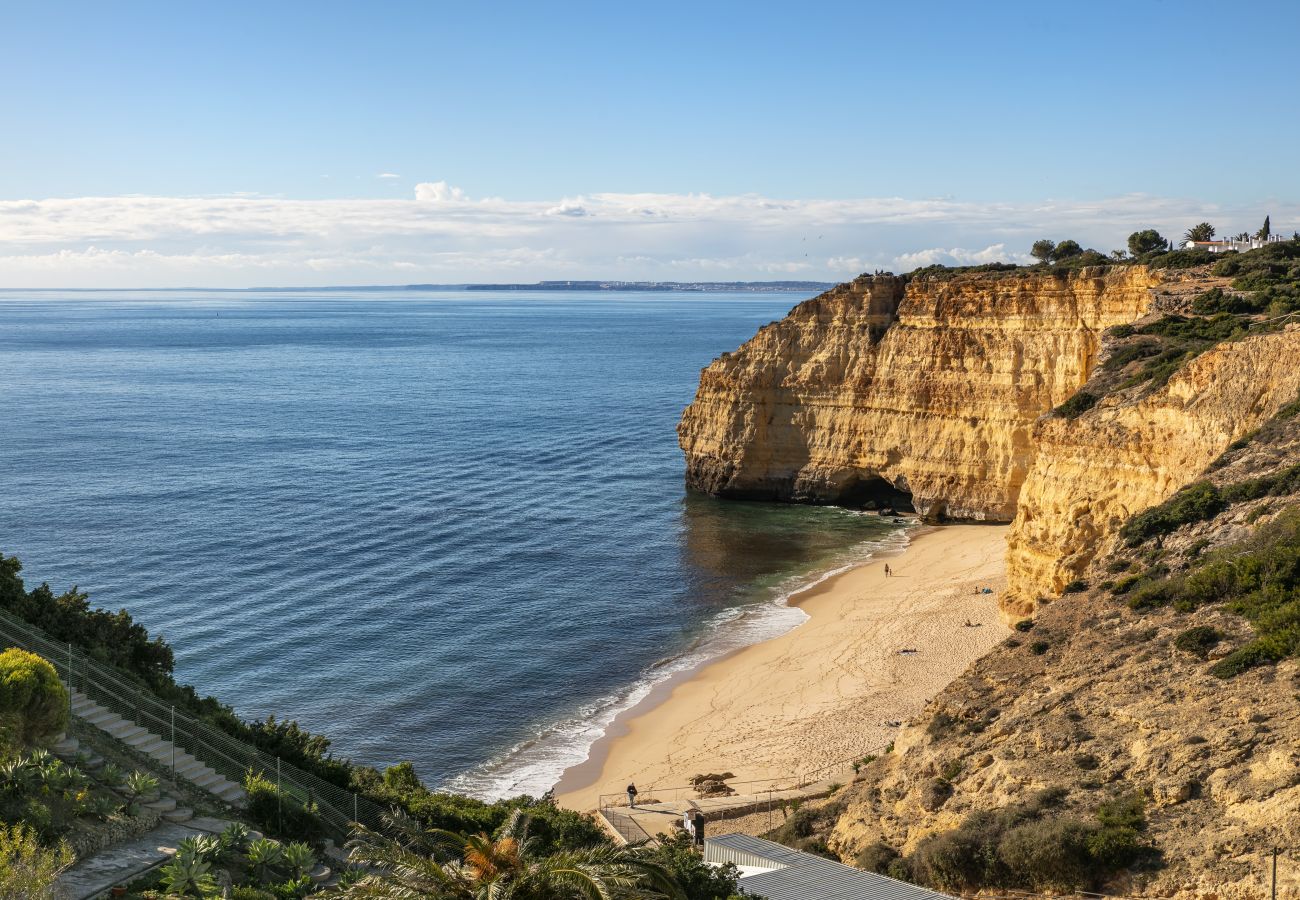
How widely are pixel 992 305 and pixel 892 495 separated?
14.7 metres

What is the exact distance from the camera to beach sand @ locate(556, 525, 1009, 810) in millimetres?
35531

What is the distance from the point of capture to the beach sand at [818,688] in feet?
117

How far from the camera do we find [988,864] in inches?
770

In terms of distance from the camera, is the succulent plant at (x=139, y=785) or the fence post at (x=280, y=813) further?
the fence post at (x=280, y=813)

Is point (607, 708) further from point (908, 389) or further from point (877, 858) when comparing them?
point (908, 389)

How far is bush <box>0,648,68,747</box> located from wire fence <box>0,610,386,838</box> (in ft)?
7.14

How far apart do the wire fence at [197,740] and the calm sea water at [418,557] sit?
13.4 m

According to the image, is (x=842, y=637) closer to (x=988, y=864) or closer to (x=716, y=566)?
(x=716, y=566)

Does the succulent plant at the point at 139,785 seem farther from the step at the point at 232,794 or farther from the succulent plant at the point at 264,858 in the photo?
the succulent plant at the point at 264,858

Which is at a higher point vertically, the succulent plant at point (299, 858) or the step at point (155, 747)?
the step at point (155, 747)

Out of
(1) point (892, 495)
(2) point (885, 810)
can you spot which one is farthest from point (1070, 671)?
(1) point (892, 495)

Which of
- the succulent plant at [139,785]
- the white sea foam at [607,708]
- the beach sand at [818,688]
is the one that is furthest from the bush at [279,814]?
the white sea foam at [607,708]

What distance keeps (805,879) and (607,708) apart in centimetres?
2159

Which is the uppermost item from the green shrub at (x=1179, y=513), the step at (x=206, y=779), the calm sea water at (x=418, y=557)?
the green shrub at (x=1179, y=513)
